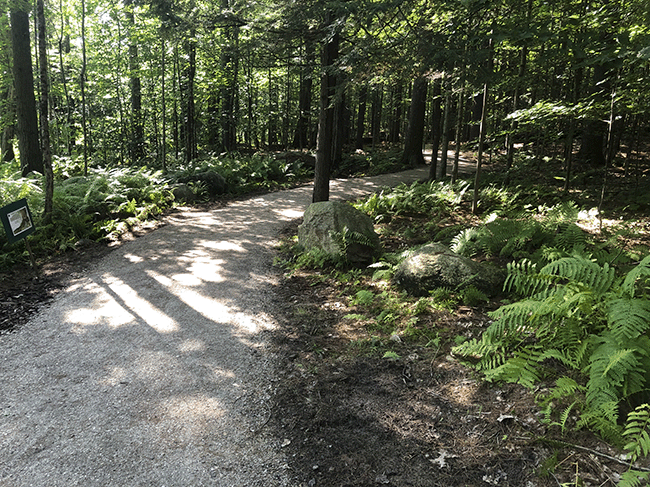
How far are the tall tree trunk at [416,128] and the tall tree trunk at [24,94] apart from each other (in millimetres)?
13160

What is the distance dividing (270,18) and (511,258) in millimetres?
7033

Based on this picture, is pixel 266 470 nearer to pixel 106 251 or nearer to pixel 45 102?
pixel 106 251

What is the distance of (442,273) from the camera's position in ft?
18.4

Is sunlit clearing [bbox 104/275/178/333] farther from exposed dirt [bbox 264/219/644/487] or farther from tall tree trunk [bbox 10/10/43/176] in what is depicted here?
tall tree trunk [bbox 10/10/43/176]

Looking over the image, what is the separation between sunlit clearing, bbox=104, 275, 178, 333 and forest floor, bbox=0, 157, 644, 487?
5.20 ft

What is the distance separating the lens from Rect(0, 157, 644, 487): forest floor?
2.84 m

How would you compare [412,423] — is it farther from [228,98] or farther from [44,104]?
[228,98]

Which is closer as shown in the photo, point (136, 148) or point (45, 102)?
point (45, 102)

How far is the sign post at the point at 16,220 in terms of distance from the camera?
636cm

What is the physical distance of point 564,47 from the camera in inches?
200

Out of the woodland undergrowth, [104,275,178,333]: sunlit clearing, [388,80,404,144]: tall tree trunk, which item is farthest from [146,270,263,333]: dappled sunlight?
[388,80,404,144]: tall tree trunk

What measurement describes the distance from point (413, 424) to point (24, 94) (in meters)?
13.7

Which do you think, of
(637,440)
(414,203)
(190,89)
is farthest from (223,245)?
(190,89)

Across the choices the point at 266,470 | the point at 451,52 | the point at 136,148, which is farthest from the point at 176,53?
the point at 266,470
